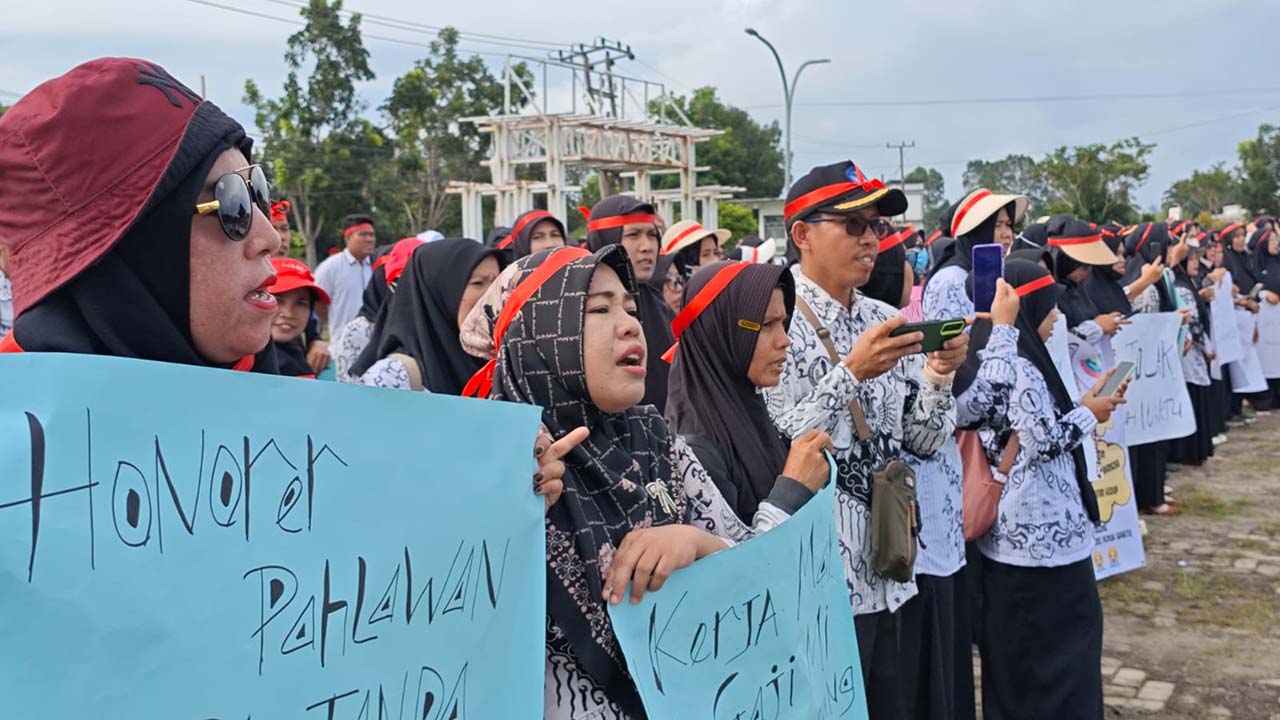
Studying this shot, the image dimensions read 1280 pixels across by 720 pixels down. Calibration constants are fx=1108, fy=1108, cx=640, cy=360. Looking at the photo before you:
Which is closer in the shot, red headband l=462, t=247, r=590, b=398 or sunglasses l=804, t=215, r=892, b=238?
red headband l=462, t=247, r=590, b=398

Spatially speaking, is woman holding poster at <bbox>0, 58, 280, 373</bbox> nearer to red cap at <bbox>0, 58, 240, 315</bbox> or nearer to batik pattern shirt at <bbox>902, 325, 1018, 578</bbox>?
red cap at <bbox>0, 58, 240, 315</bbox>

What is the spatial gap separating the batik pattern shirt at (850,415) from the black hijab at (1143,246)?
279 inches

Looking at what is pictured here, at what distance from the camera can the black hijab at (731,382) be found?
118 inches

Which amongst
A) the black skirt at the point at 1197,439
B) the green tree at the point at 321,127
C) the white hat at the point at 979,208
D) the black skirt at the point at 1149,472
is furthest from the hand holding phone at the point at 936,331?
the green tree at the point at 321,127

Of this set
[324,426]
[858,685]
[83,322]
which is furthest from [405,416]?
[858,685]

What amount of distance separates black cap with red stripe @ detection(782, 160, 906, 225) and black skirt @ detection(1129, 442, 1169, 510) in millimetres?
5899

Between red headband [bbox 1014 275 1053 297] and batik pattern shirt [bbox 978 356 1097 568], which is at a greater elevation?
red headband [bbox 1014 275 1053 297]

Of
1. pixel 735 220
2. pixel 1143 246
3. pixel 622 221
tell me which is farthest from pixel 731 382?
pixel 735 220

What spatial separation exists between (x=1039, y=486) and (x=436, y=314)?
2461 mm

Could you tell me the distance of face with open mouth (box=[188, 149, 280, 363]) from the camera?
1603 millimetres

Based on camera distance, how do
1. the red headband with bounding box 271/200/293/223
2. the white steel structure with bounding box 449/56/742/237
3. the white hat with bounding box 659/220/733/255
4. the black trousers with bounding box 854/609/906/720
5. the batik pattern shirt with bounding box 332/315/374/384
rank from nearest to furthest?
the red headband with bounding box 271/200/293/223 < the black trousers with bounding box 854/609/906/720 < the batik pattern shirt with bounding box 332/315/374/384 < the white hat with bounding box 659/220/733/255 < the white steel structure with bounding box 449/56/742/237

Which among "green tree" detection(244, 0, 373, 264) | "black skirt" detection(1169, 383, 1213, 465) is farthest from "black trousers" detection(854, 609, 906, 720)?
"green tree" detection(244, 0, 373, 264)

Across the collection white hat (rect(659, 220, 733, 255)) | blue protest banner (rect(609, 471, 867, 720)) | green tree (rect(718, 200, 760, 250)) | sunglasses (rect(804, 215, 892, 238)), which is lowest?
blue protest banner (rect(609, 471, 867, 720))

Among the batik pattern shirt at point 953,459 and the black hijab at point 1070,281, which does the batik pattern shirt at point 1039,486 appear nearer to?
the batik pattern shirt at point 953,459
